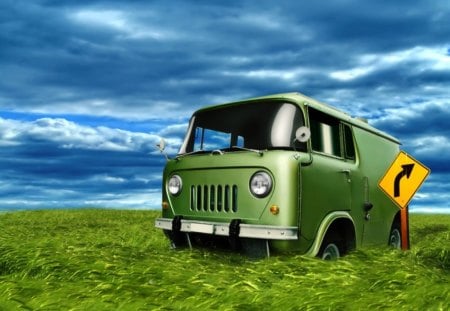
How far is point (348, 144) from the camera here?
9336mm

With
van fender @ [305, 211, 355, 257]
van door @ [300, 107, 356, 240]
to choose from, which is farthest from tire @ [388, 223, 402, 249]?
van fender @ [305, 211, 355, 257]

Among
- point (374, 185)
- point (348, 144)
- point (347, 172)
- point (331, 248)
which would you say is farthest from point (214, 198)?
point (374, 185)

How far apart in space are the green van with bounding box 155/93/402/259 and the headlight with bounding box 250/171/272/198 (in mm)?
13

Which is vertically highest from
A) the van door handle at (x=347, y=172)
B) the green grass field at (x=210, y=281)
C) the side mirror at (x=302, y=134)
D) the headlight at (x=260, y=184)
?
the side mirror at (x=302, y=134)

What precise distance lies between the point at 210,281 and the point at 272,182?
1599mm

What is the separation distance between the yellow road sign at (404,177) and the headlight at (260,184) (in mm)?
3944

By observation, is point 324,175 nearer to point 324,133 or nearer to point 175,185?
point 324,133

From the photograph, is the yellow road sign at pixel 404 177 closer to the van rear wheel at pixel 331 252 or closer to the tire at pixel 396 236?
the tire at pixel 396 236

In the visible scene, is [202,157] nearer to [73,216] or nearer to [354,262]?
[354,262]

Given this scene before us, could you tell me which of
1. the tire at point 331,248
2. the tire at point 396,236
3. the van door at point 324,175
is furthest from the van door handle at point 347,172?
the tire at point 396,236

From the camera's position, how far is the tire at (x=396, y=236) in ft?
37.9

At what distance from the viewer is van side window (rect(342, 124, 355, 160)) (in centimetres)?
920

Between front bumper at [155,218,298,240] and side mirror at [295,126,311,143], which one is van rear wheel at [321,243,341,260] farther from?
side mirror at [295,126,311,143]

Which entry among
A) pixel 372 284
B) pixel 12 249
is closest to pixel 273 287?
pixel 372 284
